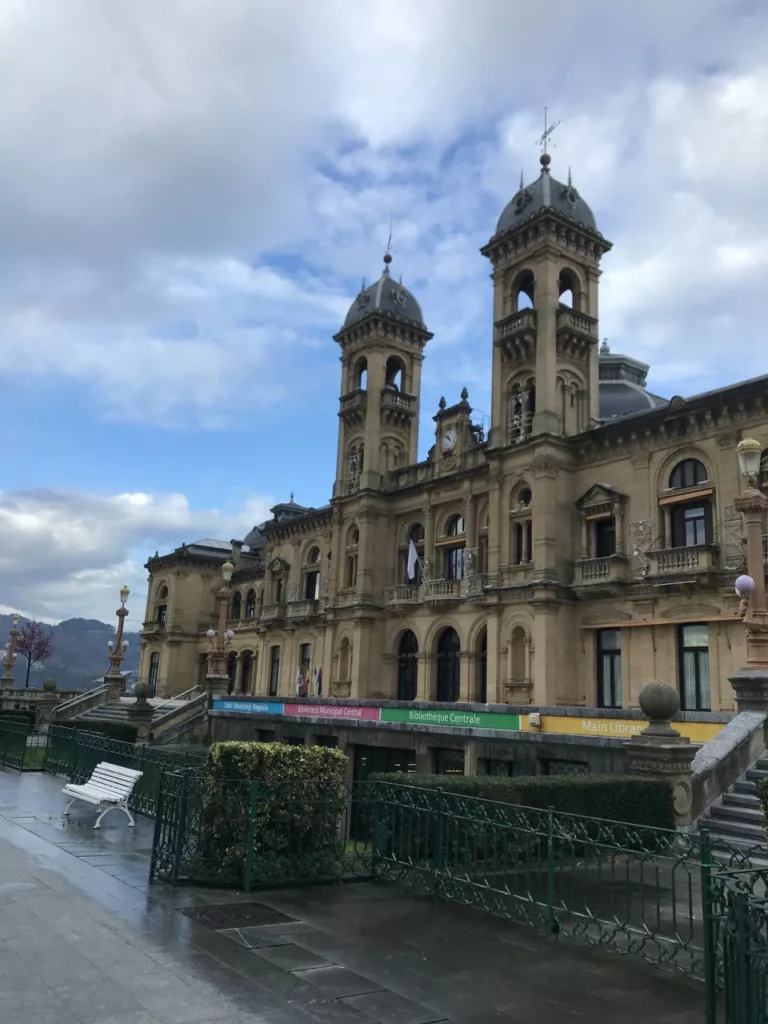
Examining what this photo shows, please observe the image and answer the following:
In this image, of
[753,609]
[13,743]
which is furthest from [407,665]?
[753,609]

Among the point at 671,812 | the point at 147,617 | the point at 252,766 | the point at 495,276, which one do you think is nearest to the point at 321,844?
the point at 252,766

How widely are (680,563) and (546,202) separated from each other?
17.3m

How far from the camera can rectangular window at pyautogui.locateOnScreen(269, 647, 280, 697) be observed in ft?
169

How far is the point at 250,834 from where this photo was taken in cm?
984

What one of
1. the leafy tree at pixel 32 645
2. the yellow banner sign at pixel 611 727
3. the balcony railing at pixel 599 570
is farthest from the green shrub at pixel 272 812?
the leafy tree at pixel 32 645

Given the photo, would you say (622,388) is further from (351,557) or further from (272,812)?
(272,812)

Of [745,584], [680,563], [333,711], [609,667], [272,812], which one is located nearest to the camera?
[272,812]

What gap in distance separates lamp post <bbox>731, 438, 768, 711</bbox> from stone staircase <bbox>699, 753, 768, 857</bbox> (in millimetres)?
1833

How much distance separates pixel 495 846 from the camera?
8.98 metres

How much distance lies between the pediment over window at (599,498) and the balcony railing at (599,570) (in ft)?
6.58

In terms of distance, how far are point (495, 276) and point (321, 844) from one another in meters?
31.3

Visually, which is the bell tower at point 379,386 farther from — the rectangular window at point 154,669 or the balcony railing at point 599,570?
the rectangular window at point 154,669

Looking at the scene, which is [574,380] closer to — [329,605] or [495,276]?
[495,276]

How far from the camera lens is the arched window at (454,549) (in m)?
38.2
